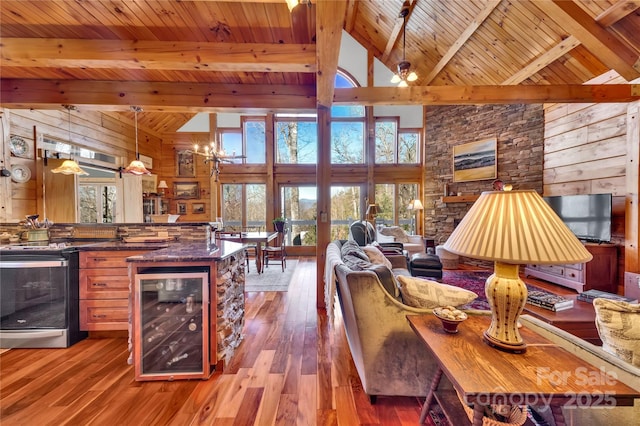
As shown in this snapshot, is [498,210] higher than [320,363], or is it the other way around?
[498,210]

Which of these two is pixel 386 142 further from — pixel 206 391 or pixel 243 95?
pixel 206 391

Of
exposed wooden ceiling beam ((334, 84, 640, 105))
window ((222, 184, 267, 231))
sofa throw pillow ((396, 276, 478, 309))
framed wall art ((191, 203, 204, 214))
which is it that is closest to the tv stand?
exposed wooden ceiling beam ((334, 84, 640, 105))

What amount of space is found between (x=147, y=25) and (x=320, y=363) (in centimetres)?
332

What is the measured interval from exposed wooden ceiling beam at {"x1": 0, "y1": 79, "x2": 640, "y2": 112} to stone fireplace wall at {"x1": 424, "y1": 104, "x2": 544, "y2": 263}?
5.40 feet

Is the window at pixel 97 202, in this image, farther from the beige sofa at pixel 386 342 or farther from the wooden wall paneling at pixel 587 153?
the wooden wall paneling at pixel 587 153

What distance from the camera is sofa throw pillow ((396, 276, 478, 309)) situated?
5.34 feet

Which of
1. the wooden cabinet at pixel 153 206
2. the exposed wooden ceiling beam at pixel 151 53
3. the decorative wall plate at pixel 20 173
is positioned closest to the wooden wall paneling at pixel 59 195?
the decorative wall plate at pixel 20 173

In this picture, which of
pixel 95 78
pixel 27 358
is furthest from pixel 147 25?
pixel 27 358

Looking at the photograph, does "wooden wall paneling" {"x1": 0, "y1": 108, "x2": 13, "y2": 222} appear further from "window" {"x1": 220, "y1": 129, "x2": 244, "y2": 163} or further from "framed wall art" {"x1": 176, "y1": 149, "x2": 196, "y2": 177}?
"window" {"x1": 220, "y1": 129, "x2": 244, "y2": 163}

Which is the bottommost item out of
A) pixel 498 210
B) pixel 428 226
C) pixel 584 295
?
pixel 584 295

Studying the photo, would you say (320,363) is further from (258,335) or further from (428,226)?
(428,226)

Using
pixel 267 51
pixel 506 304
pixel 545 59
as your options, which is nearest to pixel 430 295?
pixel 506 304

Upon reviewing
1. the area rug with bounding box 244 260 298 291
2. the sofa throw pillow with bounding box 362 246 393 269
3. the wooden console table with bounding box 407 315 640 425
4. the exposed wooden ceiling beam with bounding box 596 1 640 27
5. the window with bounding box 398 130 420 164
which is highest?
the exposed wooden ceiling beam with bounding box 596 1 640 27

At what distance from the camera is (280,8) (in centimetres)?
191
